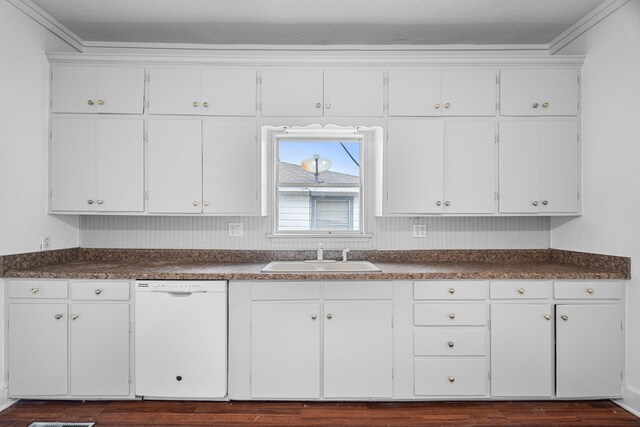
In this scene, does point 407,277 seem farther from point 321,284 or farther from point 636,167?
point 636,167

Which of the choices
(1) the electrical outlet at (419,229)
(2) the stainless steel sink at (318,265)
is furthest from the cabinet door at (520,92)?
(2) the stainless steel sink at (318,265)

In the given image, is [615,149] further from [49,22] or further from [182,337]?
[49,22]

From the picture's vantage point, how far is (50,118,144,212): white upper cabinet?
2.91m

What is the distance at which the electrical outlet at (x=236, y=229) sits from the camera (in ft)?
10.7

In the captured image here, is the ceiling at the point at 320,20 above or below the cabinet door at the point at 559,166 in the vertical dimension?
above

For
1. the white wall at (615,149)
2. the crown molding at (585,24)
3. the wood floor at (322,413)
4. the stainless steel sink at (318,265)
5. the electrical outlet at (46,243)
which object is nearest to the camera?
the wood floor at (322,413)

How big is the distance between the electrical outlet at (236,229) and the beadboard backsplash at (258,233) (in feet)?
0.10

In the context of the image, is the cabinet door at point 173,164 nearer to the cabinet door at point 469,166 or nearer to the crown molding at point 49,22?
the crown molding at point 49,22

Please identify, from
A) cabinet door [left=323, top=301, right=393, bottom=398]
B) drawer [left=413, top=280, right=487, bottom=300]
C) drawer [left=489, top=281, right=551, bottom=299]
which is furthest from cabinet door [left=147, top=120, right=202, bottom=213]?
drawer [left=489, top=281, right=551, bottom=299]

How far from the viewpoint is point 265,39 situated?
3.18 metres

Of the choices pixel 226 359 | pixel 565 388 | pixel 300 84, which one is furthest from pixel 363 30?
pixel 565 388

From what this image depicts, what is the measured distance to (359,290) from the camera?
2.61 meters

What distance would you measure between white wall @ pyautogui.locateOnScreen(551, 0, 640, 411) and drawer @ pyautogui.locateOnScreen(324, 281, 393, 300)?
5.25 feet

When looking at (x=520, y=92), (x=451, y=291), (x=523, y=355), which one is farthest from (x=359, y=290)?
(x=520, y=92)
